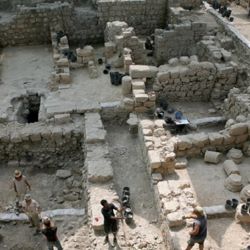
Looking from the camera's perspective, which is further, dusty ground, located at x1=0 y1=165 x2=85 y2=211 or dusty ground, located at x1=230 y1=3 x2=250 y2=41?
dusty ground, located at x1=230 y1=3 x2=250 y2=41

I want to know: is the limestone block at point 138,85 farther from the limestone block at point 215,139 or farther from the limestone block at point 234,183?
the limestone block at point 234,183

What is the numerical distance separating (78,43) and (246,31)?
331 inches

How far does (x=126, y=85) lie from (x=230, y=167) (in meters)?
5.25

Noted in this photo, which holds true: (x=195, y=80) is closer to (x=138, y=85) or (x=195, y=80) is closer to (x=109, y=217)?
(x=138, y=85)

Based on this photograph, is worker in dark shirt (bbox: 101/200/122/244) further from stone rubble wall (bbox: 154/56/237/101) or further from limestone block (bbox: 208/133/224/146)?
stone rubble wall (bbox: 154/56/237/101)

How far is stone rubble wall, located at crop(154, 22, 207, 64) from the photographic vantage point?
18.3 metres

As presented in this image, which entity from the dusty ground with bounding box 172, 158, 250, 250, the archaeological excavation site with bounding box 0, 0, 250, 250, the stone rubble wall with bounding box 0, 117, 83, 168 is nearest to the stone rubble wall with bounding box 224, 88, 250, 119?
the archaeological excavation site with bounding box 0, 0, 250, 250

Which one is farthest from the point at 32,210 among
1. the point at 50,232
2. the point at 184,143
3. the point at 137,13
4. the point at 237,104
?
the point at 137,13

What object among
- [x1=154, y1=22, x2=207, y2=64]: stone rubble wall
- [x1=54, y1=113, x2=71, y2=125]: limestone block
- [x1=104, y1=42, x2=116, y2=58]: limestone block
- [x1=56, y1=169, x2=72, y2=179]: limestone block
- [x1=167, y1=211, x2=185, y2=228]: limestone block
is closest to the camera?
[x1=167, y1=211, x2=185, y2=228]: limestone block

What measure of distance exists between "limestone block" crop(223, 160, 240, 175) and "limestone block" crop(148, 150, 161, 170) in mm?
2128

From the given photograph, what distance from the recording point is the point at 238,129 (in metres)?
12.3

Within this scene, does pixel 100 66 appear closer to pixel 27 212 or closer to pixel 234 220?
pixel 27 212

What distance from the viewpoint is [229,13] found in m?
20.6

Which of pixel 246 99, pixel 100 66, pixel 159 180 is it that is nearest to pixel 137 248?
pixel 159 180
